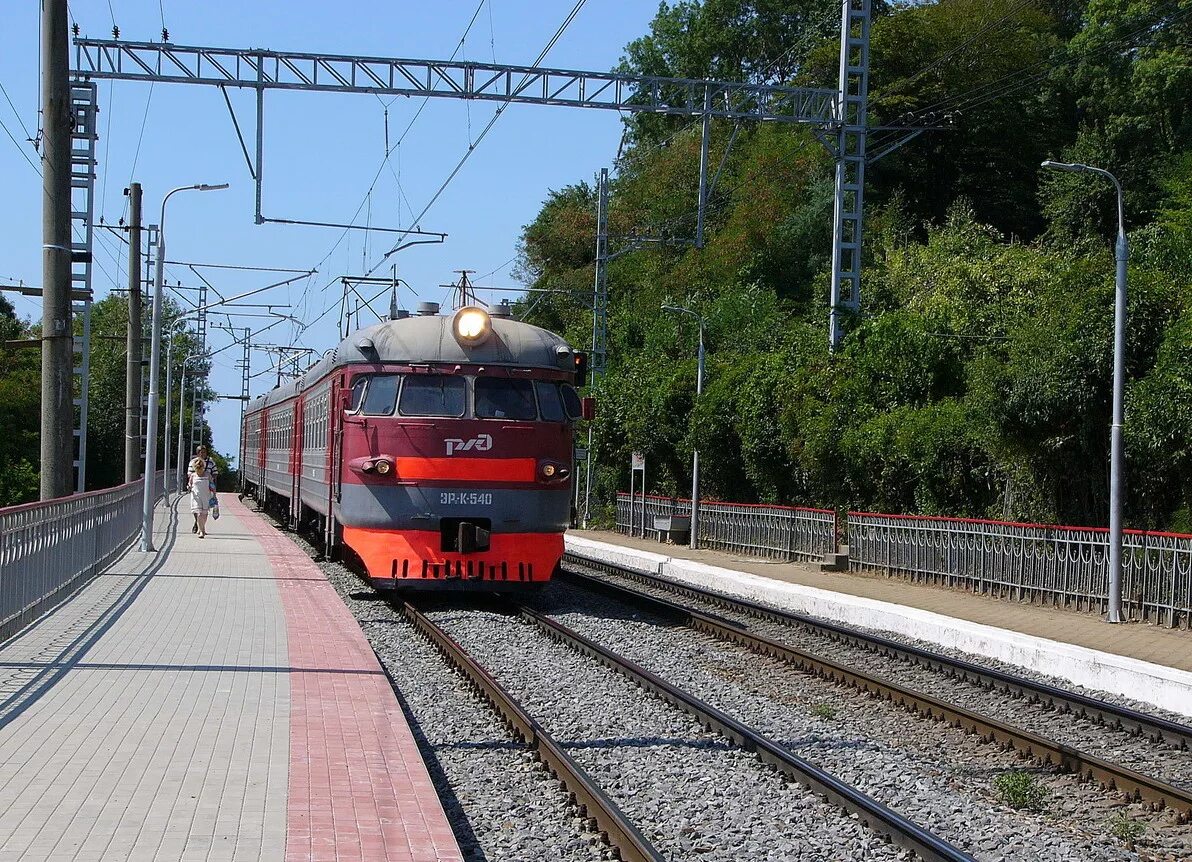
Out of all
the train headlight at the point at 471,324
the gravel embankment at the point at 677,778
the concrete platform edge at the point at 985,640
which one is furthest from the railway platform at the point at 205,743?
the concrete platform edge at the point at 985,640

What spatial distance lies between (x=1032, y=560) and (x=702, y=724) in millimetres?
11422

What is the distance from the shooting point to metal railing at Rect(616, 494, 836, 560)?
98.4 feet

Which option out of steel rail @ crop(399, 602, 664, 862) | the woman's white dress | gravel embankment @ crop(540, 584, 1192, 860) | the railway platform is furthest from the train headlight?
the woman's white dress

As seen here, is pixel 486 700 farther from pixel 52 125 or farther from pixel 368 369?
pixel 52 125

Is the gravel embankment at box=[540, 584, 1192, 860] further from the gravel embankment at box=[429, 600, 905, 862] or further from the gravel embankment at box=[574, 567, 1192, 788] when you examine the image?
the gravel embankment at box=[574, 567, 1192, 788]

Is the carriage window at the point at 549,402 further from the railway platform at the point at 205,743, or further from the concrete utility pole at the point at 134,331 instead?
the concrete utility pole at the point at 134,331

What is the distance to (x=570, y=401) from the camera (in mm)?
18672

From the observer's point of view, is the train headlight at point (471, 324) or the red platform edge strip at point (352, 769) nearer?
the red platform edge strip at point (352, 769)

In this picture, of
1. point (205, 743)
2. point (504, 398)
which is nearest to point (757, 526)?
point (504, 398)

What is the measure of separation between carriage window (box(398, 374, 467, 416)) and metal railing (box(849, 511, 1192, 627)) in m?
8.76

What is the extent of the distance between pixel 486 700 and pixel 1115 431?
382 inches

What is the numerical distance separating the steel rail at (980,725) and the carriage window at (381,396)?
4751 mm

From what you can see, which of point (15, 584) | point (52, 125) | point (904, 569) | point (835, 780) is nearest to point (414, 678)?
point (15, 584)

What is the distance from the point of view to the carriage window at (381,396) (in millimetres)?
17969
